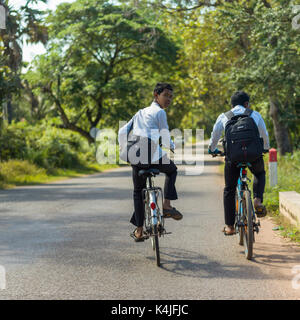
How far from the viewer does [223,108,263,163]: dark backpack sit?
243 inches

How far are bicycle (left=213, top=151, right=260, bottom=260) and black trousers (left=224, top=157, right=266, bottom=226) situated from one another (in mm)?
75

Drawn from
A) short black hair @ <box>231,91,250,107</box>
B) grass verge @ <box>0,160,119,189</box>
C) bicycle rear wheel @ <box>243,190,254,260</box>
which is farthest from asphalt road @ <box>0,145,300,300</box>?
grass verge @ <box>0,160,119,189</box>

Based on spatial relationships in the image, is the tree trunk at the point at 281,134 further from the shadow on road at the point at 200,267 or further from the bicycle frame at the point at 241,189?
the shadow on road at the point at 200,267

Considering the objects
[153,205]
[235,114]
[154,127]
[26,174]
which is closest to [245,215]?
[153,205]

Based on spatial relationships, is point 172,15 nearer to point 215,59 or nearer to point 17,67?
point 215,59

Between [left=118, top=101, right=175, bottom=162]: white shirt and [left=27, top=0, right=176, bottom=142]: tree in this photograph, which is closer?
[left=118, top=101, right=175, bottom=162]: white shirt

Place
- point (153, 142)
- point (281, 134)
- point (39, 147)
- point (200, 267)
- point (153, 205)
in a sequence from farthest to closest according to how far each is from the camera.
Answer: point (39, 147), point (281, 134), point (153, 142), point (153, 205), point (200, 267)

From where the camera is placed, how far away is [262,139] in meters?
6.41

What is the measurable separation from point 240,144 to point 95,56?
2775 cm

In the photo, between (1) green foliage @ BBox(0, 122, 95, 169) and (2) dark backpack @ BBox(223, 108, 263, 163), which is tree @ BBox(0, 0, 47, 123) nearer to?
(1) green foliage @ BBox(0, 122, 95, 169)

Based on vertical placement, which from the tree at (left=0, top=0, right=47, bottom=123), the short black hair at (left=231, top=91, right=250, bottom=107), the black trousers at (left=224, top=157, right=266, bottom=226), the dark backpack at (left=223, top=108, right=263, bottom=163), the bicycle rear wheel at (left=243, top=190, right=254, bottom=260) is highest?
the tree at (left=0, top=0, right=47, bottom=123)

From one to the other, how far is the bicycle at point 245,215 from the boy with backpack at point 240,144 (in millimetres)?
101

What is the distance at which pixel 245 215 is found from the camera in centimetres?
622

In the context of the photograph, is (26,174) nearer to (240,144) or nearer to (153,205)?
(153,205)
